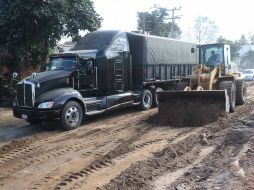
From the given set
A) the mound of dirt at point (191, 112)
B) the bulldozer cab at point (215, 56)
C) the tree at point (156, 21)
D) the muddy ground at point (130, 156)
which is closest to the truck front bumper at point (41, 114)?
the muddy ground at point (130, 156)

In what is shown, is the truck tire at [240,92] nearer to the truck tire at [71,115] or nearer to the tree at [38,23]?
the truck tire at [71,115]

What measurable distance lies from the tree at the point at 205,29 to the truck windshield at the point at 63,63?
71.5 metres

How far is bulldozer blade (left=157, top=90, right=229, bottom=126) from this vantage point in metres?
12.3

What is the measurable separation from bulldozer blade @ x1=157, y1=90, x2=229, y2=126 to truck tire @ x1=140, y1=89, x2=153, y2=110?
284 centimetres

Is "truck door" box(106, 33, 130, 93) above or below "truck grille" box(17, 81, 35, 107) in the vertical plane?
above

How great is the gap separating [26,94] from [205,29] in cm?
7533

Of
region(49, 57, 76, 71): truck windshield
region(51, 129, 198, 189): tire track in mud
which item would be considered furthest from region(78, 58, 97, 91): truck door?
region(51, 129, 198, 189): tire track in mud

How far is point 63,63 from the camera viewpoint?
13.3 m

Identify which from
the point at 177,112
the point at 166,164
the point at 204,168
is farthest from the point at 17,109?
the point at 204,168

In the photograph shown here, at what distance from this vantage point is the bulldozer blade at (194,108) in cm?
1232

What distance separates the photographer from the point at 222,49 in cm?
1546

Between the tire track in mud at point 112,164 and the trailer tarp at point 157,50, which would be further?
the trailer tarp at point 157,50

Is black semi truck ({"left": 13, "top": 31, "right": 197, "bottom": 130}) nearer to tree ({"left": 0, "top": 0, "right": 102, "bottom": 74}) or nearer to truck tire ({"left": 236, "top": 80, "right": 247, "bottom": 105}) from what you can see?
truck tire ({"left": 236, "top": 80, "right": 247, "bottom": 105})

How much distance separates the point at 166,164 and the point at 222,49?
9.01 m
